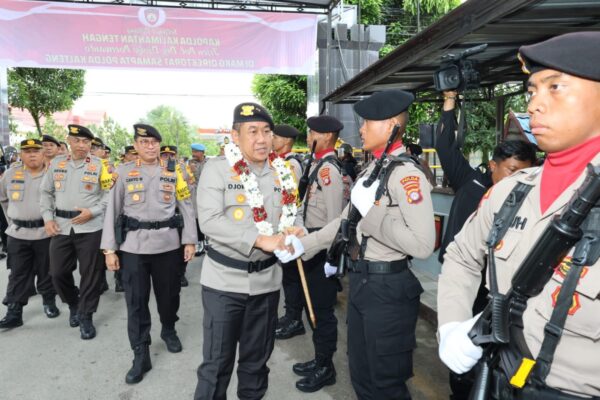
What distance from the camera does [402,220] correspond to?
2338mm

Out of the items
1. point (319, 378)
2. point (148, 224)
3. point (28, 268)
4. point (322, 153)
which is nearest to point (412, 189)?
point (319, 378)

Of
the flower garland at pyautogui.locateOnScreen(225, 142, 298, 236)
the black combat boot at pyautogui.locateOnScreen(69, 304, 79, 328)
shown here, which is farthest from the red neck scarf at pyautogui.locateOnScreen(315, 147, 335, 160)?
the black combat boot at pyautogui.locateOnScreen(69, 304, 79, 328)

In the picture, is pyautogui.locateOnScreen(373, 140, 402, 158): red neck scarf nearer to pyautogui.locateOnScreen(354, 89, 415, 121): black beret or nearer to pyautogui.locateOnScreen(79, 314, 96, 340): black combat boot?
pyautogui.locateOnScreen(354, 89, 415, 121): black beret

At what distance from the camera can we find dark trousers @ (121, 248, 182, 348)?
359 centimetres

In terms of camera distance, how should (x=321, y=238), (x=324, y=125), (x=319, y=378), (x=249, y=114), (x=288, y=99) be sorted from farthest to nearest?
1. (x=288, y=99)
2. (x=324, y=125)
3. (x=319, y=378)
4. (x=321, y=238)
5. (x=249, y=114)

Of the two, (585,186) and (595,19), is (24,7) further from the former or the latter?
(585,186)

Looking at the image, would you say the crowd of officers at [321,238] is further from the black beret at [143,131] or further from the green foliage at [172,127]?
the green foliage at [172,127]

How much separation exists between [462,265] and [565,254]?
1.31ft

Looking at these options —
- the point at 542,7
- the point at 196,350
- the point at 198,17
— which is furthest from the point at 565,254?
the point at 198,17

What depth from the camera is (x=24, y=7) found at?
394 inches

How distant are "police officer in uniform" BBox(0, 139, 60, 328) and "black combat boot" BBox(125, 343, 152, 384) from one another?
1963 mm

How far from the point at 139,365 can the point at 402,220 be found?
2.56 meters

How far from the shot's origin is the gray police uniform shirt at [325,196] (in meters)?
3.82

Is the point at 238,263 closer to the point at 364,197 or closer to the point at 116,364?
the point at 364,197
